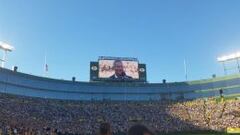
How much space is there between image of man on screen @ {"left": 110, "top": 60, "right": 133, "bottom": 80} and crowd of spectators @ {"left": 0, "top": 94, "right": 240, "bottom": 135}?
234 inches

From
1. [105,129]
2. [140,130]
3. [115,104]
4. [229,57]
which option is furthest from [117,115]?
[140,130]

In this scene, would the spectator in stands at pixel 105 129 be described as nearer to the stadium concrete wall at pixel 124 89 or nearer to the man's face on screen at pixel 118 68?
the stadium concrete wall at pixel 124 89

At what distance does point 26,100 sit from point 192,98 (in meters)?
41.0

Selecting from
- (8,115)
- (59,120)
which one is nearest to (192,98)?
(59,120)

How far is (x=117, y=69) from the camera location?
278 ft

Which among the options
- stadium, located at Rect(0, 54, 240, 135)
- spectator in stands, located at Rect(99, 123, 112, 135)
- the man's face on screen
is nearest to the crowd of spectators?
stadium, located at Rect(0, 54, 240, 135)

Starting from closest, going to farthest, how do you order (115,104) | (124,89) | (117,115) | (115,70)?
1. (117,115)
2. (115,104)
3. (115,70)
4. (124,89)

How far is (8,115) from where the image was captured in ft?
189

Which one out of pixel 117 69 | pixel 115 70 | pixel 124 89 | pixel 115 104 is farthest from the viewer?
pixel 124 89

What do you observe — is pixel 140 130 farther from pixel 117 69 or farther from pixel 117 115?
pixel 117 69

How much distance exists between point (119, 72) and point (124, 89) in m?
9.55

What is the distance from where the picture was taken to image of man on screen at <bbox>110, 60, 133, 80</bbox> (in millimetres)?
83938

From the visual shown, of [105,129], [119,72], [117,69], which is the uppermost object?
[117,69]

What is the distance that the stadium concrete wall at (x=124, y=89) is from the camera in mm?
83500
